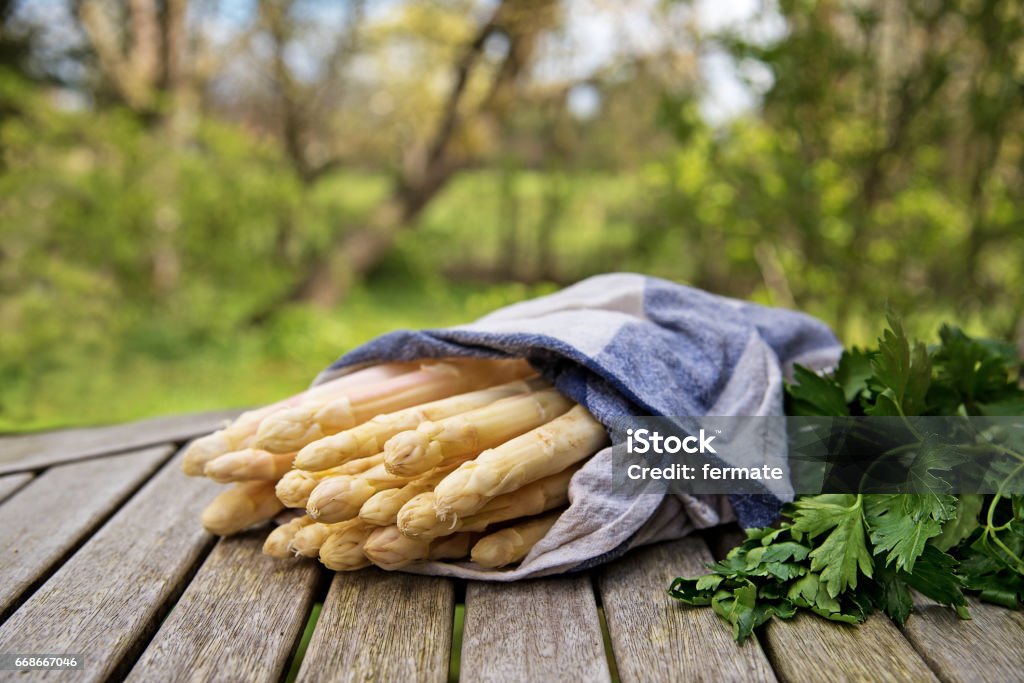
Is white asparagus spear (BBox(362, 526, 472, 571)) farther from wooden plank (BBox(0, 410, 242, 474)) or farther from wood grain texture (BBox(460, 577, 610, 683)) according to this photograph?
wooden plank (BBox(0, 410, 242, 474))

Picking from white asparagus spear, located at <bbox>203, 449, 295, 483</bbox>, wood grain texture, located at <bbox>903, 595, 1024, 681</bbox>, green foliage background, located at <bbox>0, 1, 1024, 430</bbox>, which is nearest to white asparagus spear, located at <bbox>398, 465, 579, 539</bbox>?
white asparagus spear, located at <bbox>203, 449, 295, 483</bbox>

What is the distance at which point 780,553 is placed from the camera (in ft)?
4.48

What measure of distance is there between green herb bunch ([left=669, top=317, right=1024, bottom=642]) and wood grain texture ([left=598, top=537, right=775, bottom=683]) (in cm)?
3

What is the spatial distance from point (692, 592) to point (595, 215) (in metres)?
5.61

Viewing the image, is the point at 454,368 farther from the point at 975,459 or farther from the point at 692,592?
the point at 975,459

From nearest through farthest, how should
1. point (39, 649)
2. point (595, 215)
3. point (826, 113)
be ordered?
point (39, 649) < point (826, 113) < point (595, 215)

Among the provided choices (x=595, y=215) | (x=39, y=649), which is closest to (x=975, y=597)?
(x=39, y=649)

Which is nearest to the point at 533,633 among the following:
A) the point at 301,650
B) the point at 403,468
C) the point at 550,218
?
the point at 403,468

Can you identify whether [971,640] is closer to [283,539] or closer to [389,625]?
[389,625]

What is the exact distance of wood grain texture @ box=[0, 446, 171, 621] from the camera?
150cm

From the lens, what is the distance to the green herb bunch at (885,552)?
4.25 ft

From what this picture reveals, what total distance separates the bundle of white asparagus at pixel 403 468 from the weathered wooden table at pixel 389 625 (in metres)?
0.07

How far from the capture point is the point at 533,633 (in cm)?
127

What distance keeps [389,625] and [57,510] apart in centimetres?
92
